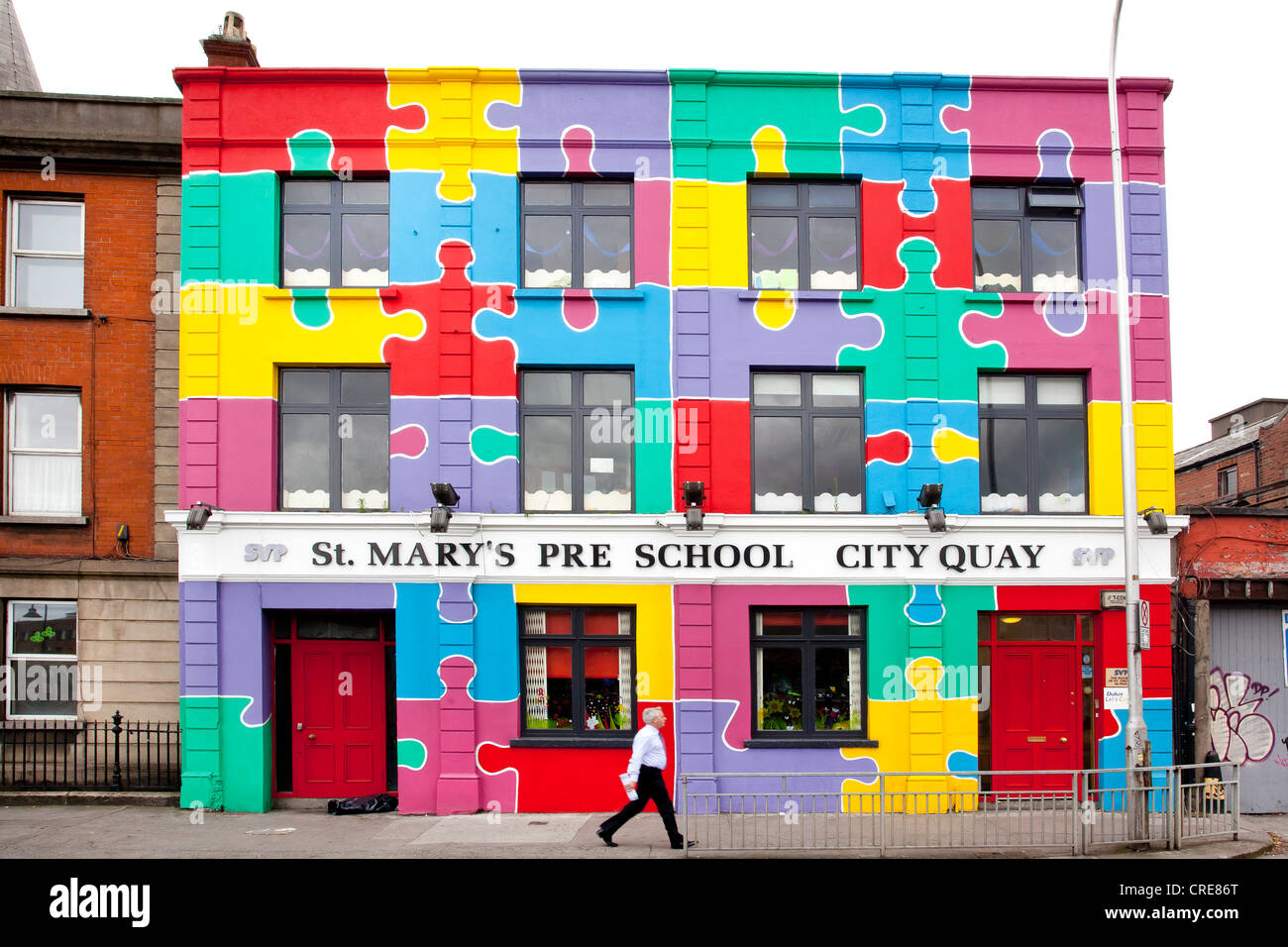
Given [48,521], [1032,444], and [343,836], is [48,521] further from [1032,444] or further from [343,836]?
[1032,444]

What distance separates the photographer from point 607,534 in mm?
13117

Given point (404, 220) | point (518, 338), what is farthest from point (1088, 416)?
point (404, 220)

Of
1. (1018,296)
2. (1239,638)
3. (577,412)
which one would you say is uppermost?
(1018,296)

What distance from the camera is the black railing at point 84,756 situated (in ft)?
44.2

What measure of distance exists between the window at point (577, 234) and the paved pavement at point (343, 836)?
8039mm

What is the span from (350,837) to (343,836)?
124 millimetres

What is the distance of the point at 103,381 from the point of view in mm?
13984

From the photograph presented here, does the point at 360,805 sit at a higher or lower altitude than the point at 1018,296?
lower

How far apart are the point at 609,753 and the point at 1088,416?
9.08 meters

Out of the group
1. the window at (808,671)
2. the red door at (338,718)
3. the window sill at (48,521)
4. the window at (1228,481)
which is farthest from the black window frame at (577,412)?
the window at (1228,481)

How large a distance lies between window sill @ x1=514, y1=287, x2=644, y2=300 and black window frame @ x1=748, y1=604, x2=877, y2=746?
16.9ft

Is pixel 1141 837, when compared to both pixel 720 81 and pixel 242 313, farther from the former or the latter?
pixel 242 313

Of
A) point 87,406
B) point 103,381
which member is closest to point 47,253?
point 103,381

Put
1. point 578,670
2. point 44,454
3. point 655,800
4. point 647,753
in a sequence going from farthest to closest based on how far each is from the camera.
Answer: point 44,454 < point 578,670 < point 647,753 < point 655,800
